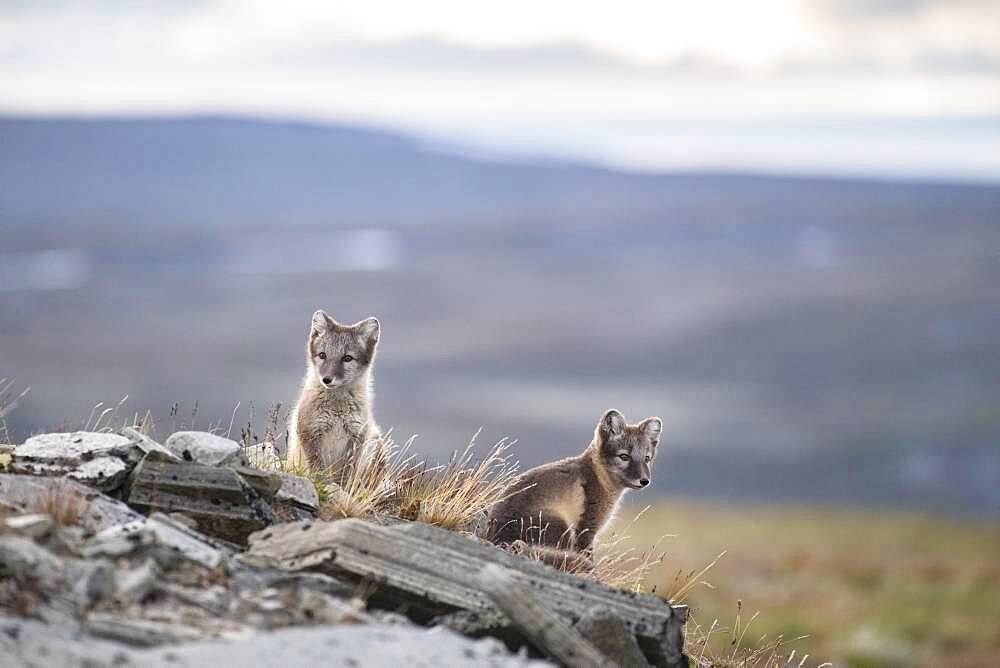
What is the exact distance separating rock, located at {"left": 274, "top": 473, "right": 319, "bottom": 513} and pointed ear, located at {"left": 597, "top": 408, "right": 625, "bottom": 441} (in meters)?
2.78

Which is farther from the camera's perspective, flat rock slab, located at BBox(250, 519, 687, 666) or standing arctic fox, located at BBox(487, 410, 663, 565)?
standing arctic fox, located at BBox(487, 410, 663, 565)

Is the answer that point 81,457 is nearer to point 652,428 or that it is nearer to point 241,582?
point 241,582

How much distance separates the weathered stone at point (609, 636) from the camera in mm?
9023

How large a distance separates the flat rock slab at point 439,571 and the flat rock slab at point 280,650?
102 cm

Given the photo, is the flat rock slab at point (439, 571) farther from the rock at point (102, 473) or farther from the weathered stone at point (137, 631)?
the weathered stone at point (137, 631)

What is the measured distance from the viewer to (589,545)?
12023 millimetres

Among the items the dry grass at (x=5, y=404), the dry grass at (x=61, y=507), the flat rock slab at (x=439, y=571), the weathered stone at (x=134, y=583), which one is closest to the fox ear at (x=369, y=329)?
the dry grass at (x=5, y=404)

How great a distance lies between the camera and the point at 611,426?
12.2m

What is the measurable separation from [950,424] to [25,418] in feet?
355

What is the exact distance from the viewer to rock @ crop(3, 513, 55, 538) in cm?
821

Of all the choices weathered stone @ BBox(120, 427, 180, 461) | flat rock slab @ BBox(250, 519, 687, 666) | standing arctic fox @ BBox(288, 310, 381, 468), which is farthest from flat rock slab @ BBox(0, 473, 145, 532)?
standing arctic fox @ BBox(288, 310, 381, 468)

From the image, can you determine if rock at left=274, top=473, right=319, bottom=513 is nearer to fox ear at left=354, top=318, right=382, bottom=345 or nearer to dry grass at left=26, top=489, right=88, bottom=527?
dry grass at left=26, top=489, right=88, bottom=527

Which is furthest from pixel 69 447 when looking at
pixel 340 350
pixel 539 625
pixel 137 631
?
pixel 539 625

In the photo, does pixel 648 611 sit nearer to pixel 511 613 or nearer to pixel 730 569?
pixel 511 613
